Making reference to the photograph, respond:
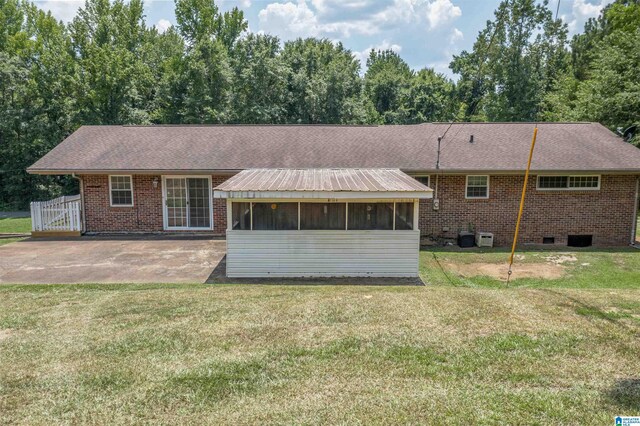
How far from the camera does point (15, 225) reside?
1841 centimetres

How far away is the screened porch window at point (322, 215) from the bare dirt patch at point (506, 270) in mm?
3450

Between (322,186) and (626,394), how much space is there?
7175 millimetres

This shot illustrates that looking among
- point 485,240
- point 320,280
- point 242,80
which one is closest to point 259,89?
point 242,80

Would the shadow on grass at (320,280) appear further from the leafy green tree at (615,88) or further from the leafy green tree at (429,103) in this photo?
the leafy green tree at (429,103)

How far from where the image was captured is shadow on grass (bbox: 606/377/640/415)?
3.99m

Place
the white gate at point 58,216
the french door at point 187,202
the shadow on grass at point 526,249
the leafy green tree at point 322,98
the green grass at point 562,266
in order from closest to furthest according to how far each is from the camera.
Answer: the green grass at point 562,266
the shadow on grass at point 526,249
the white gate at point 58,216
the french door at point 187,202
the leafy green tree at point 322,98

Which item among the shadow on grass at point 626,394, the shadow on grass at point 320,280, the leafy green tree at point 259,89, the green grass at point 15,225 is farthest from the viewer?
the leafy green tree at point 259,89

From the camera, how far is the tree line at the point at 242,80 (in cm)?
2561

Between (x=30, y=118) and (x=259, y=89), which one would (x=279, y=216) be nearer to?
(x=259, y=89)

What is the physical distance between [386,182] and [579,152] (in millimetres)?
8484

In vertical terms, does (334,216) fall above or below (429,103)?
below

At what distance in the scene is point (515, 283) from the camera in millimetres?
9898

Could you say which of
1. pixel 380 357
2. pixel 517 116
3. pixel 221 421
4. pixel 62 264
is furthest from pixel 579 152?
pixel 517 116

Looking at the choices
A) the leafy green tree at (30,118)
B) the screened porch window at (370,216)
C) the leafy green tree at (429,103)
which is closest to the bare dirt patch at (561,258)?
the screened porch window at (370,216)
